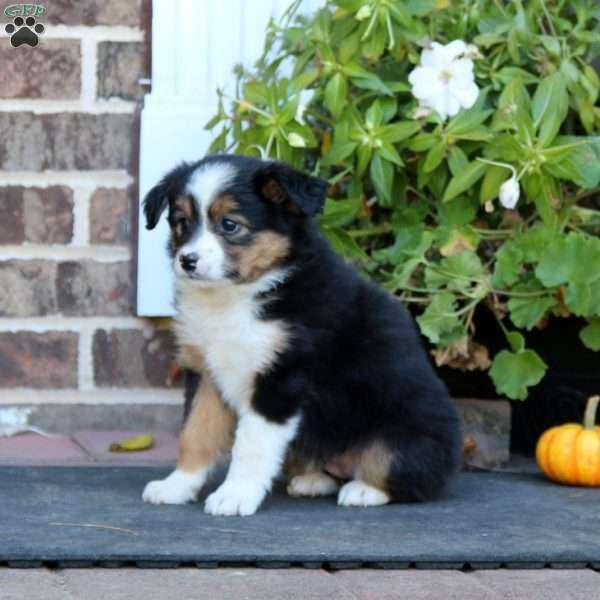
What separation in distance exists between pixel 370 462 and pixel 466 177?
1023 mm

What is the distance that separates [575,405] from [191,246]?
67.7 inches

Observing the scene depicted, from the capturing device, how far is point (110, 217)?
4.73 meters

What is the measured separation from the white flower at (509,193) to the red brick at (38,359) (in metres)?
1.71

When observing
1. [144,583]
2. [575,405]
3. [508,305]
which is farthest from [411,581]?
[575,405]

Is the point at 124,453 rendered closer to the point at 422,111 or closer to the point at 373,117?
the point at 373,117

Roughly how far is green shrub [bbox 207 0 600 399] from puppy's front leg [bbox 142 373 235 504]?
2.62ft

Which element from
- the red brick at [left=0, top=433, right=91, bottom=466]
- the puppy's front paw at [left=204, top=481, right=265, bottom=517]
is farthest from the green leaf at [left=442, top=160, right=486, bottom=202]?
the red brick at [left=0, top=433, right=91, bottom=466]

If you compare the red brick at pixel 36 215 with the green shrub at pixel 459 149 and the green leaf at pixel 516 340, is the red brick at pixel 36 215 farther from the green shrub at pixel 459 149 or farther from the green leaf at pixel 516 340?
the green leaf at pixel 516 340

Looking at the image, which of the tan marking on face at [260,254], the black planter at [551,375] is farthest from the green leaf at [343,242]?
the tan marking on face at [260,254]

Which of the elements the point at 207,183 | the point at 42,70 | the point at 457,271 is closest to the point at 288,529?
the point at 207,183

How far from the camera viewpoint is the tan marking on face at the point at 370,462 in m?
3.69

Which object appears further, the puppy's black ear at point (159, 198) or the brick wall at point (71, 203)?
the brick wall at point (71, 203)

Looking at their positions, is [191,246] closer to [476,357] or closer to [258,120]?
[258,120]

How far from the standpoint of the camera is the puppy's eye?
140 inches
